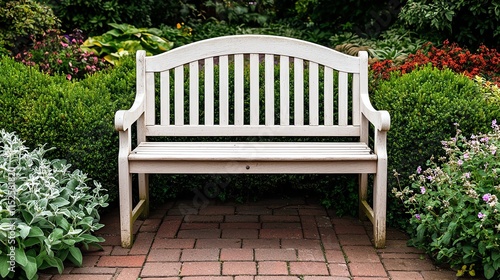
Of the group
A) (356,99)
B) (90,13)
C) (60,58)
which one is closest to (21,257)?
(356,99)

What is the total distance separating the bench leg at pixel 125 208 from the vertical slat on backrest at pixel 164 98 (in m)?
0.64

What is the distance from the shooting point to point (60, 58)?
563cm

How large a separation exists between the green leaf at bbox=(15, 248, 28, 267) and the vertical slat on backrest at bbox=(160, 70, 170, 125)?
1371 millimetres

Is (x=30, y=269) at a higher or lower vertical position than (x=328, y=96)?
lower

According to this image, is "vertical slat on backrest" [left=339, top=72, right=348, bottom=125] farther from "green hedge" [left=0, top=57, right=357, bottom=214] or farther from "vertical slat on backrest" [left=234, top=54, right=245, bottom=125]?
"vertical slat on backrest" [left=234, top=54, right=245, bottom=125]

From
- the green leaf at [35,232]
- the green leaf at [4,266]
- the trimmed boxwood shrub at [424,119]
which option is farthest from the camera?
the trimmed boxwood shrub at [424,119]

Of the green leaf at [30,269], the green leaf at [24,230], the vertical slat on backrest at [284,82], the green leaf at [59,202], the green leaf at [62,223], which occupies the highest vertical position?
the vertical slat on backrest at [284,82]

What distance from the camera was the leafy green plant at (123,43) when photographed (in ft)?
22.3

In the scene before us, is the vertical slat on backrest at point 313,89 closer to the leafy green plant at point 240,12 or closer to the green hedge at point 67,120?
the green hedge at point 67,120

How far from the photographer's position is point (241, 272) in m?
3.52

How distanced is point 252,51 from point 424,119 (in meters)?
1.21

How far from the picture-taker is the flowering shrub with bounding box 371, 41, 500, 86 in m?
5.04

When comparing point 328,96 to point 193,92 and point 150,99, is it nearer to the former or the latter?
point 193,92

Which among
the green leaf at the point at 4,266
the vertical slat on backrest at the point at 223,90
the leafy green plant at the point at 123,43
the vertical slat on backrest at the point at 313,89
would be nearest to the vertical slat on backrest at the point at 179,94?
the vertical slat on backrest at the point at 223,90
